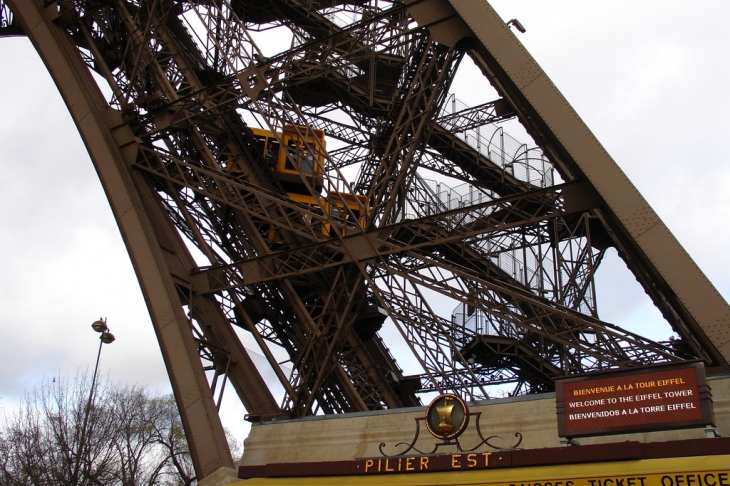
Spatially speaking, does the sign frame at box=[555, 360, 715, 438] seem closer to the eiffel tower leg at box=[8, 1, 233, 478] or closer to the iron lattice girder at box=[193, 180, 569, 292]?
the iron lattice girder at box=[193, 180, 569, 292]

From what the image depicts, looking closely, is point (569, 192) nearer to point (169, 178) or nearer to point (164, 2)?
point (169, 178)

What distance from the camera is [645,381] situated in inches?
387

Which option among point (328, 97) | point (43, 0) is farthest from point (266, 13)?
point (43, 0)

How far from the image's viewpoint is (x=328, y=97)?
69.6 feet

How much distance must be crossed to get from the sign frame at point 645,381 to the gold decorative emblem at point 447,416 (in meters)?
1.37

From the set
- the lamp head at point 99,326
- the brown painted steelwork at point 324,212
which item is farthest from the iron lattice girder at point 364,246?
the lamp head at point 99,326

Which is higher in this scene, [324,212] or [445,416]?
[324,212]

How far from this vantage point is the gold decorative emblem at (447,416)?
10.9 m

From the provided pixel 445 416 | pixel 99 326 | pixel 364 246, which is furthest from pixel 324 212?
pixel 99 326

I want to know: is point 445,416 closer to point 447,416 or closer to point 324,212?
point 447,416

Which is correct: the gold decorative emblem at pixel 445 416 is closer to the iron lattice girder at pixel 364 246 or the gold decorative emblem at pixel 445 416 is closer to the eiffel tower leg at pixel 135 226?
the iron lattice girder at pixel 364 246

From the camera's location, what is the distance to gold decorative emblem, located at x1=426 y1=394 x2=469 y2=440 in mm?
10930

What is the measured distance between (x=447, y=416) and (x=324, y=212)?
4611 millimetres

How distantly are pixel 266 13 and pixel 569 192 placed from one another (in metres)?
11.3
